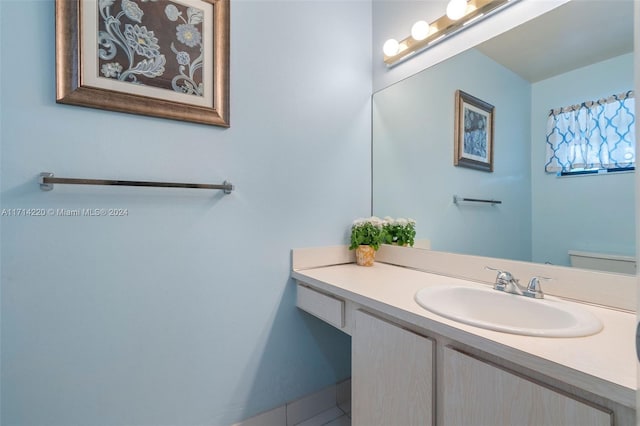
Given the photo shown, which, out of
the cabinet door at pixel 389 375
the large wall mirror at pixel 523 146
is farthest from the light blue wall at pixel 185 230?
the cabinet door at pixel 389 375

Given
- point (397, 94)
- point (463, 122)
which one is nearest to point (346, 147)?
point (397, 94)

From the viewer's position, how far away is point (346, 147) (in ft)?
5.54

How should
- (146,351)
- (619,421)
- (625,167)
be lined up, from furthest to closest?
(146,351)
(625,167)
(619,421)

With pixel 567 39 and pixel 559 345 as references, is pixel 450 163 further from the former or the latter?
pixel 559 345

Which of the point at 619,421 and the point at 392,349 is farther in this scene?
the point at 392,349

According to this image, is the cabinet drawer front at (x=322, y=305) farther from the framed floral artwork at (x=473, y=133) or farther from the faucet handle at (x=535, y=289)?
the framed floral artwork at (x=473, y=133)

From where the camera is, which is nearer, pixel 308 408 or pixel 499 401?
pixel 499 401

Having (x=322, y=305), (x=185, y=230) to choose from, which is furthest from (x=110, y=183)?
(x=322, y=305)

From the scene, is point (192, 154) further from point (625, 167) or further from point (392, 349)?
point (625, 167)

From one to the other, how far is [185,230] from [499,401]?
1155 mm

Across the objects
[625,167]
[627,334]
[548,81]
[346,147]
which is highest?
[548,81]

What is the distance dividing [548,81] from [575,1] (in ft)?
0.85

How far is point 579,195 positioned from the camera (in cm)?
105

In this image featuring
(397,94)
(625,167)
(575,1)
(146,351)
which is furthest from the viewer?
(397,94)
